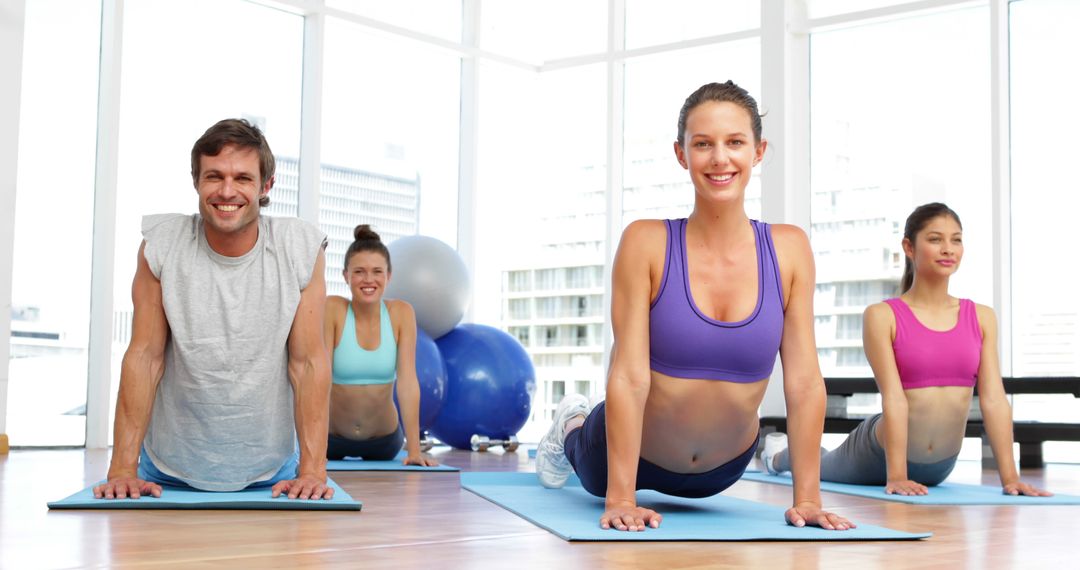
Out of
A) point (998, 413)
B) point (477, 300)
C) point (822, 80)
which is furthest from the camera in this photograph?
point (477, 300)

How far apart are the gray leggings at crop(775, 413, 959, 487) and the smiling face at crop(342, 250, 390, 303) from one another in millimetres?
1588

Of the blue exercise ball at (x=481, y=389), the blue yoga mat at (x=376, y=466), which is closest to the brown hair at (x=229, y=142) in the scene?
the blue yoga mat at (x=376, y=466)

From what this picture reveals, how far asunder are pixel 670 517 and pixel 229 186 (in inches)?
44.5

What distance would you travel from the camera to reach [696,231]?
210 cm

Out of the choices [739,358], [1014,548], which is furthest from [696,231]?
[1014,548]

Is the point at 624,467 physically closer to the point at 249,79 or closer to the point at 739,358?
the point at 739,358

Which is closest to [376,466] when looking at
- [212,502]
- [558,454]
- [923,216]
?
[558,454]

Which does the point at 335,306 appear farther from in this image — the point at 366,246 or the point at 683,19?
the point at 683,19

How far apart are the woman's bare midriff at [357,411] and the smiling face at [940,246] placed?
1958 millimetres

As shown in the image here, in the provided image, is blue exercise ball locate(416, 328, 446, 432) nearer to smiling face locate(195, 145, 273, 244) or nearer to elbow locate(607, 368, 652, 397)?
smiling face locate(195, 145, 273, 244)

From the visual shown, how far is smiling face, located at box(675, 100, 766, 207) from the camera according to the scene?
79.0 inches

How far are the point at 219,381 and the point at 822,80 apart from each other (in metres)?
4.66

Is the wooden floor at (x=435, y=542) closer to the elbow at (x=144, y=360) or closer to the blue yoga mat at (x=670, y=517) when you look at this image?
the blue yoga mat at (x=670, y=517)

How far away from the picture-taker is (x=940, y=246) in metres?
3.09
